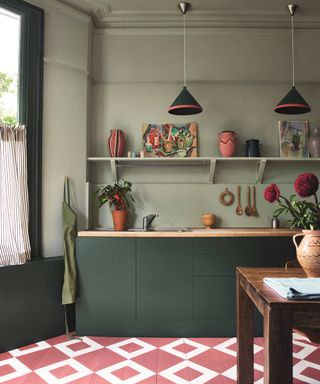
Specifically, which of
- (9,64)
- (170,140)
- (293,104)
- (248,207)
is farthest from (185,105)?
(9,64)

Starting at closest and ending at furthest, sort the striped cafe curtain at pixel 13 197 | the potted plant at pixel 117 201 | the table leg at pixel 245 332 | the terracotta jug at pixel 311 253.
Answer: the terracotta jug at pixel 311 253
the table leg at pixel 245 332
the striped cafe curtain at pixel 13 197
the potted plant at pixel 117 201

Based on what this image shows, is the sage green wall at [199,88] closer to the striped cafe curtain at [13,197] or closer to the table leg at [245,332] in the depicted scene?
the striped cafe curtain at [13,197]

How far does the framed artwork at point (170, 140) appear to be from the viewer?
3.86 m

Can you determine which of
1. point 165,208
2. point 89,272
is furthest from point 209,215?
point 89,272

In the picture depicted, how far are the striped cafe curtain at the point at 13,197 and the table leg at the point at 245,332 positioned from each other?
204 cm

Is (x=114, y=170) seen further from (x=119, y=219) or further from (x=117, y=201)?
(x=119, y=219)

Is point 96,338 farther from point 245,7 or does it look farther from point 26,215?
point 245,7

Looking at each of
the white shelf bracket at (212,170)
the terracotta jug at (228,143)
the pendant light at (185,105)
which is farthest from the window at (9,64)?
the terracotta jug at (228,143)

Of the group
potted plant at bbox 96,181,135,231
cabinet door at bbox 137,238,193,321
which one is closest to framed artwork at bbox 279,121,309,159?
cabinet door at bbox 137,238,193,321

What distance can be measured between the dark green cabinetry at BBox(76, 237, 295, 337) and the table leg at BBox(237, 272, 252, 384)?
125 cm

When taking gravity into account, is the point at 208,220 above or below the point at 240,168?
below

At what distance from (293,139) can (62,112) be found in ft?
8.46

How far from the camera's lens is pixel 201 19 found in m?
3.84

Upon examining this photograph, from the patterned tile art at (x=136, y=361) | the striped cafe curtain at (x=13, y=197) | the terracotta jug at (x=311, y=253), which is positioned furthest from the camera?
the striped cafe curtain at (x=13, y=197)
